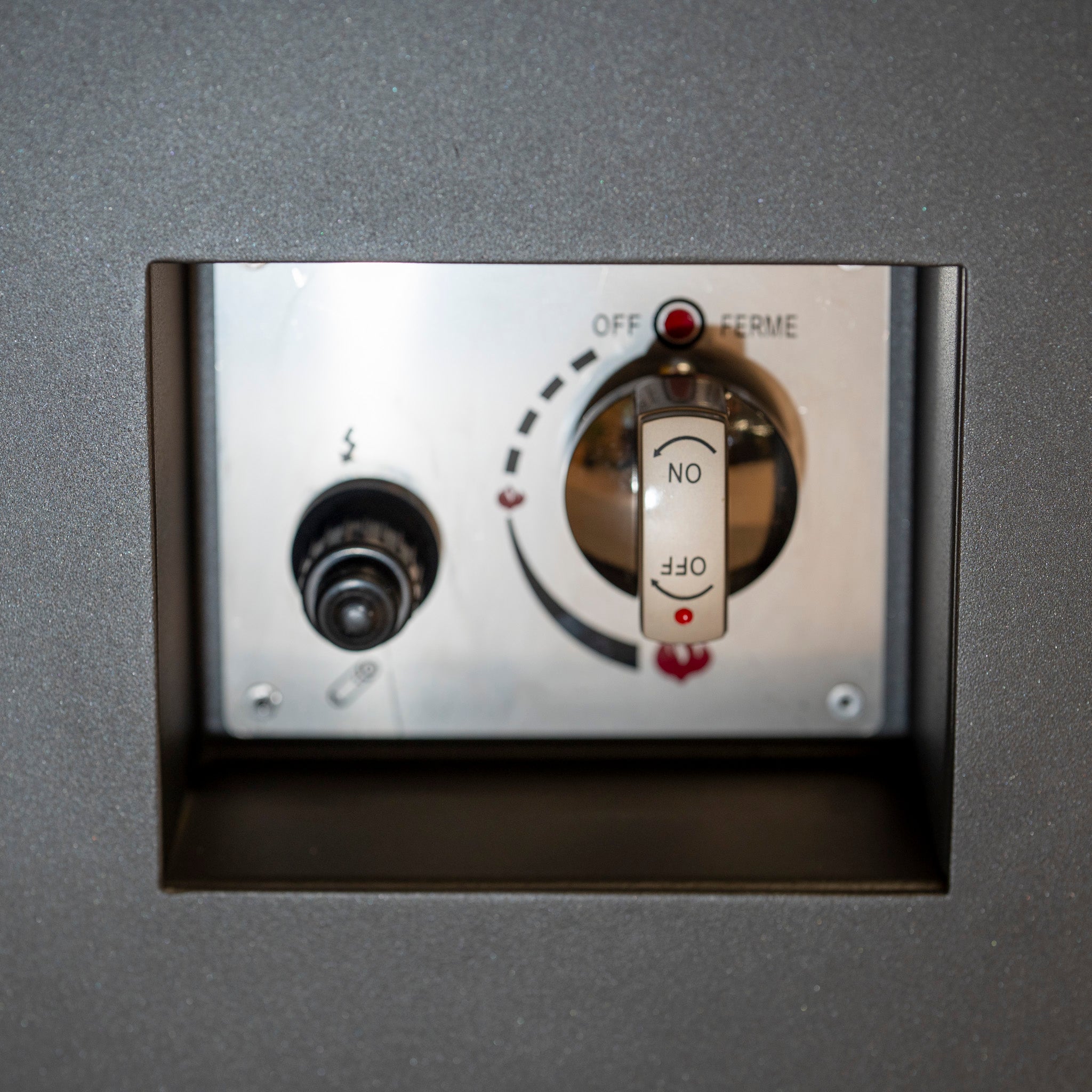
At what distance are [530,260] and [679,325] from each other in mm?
79

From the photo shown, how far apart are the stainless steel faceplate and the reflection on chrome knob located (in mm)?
12

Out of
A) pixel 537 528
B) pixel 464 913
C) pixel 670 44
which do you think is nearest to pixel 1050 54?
pixel 670 44

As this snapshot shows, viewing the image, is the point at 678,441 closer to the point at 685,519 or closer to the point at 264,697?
the point at 685,519

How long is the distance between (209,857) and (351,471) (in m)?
0.16

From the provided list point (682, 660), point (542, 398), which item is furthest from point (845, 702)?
point (542, 398)

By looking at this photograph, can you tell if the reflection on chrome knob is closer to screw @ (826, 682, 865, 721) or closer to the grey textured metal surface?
the grey textured metal surface

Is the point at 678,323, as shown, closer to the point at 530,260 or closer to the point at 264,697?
the point at 530,260

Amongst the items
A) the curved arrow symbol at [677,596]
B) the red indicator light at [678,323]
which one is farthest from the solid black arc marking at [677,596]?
the red indicator light at [678,323]

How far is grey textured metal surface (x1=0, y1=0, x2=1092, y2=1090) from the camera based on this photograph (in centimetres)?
34

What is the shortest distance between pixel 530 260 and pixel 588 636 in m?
0.16

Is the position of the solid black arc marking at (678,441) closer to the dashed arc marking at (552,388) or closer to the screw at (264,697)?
the dashed arc marking at (552,388)

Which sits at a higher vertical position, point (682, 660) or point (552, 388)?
point (552, 388)

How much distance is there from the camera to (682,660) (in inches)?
16.8

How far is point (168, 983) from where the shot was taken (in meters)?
0.38
